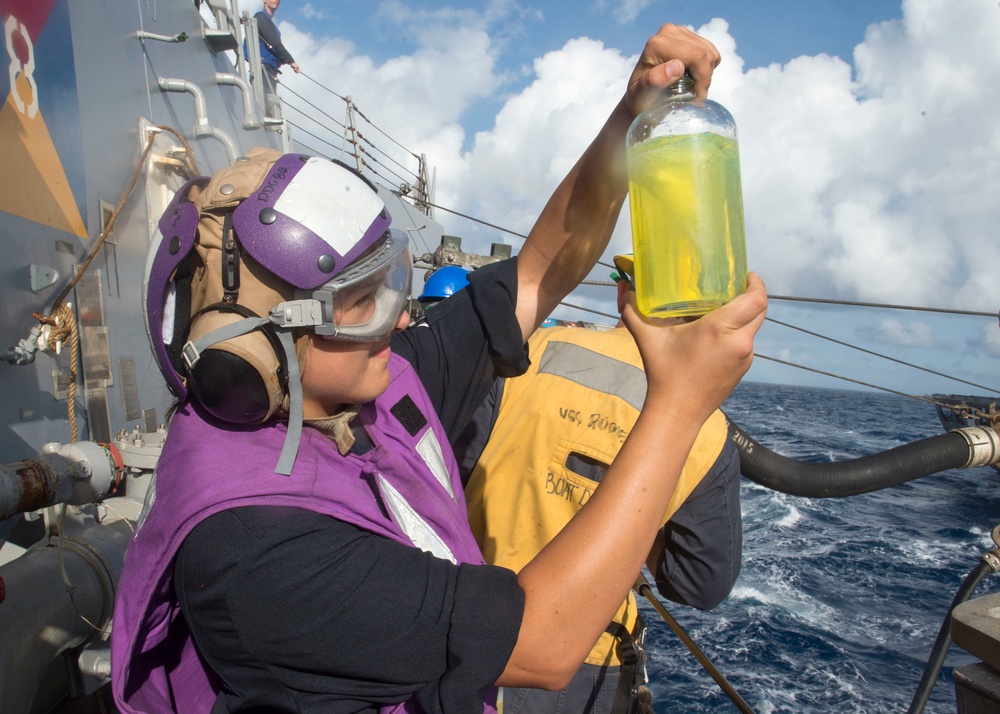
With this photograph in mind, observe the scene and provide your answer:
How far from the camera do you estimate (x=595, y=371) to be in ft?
7.59

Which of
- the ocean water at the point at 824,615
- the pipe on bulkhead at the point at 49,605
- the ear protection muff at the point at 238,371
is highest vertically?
the ear protection muff at the point at 238,371

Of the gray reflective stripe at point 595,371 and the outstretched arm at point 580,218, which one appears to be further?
the gray reflective stripe at point 595,371

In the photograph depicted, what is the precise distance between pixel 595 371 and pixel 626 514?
124 cm

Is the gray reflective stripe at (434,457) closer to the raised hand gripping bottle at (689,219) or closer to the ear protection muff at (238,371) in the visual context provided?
the ear protection muff at (238,371)

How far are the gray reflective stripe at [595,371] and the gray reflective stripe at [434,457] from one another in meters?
0.79

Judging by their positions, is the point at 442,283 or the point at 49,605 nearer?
the point at 49,605

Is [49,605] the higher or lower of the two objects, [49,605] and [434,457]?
the lower

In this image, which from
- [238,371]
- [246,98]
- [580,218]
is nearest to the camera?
[238,371]

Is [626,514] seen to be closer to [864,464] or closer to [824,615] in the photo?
[864,464]

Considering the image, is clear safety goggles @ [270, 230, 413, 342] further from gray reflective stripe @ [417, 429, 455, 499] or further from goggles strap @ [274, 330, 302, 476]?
gray reflective stripe @ [417, 429, 455, 499]

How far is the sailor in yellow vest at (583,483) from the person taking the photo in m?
2.22

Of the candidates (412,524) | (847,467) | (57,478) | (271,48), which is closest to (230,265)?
(412,524)

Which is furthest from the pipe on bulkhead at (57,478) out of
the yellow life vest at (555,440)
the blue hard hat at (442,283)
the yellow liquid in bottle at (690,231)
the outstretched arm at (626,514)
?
the blue hard hat at (442,283)

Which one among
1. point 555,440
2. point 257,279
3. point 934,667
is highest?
point 257,279
